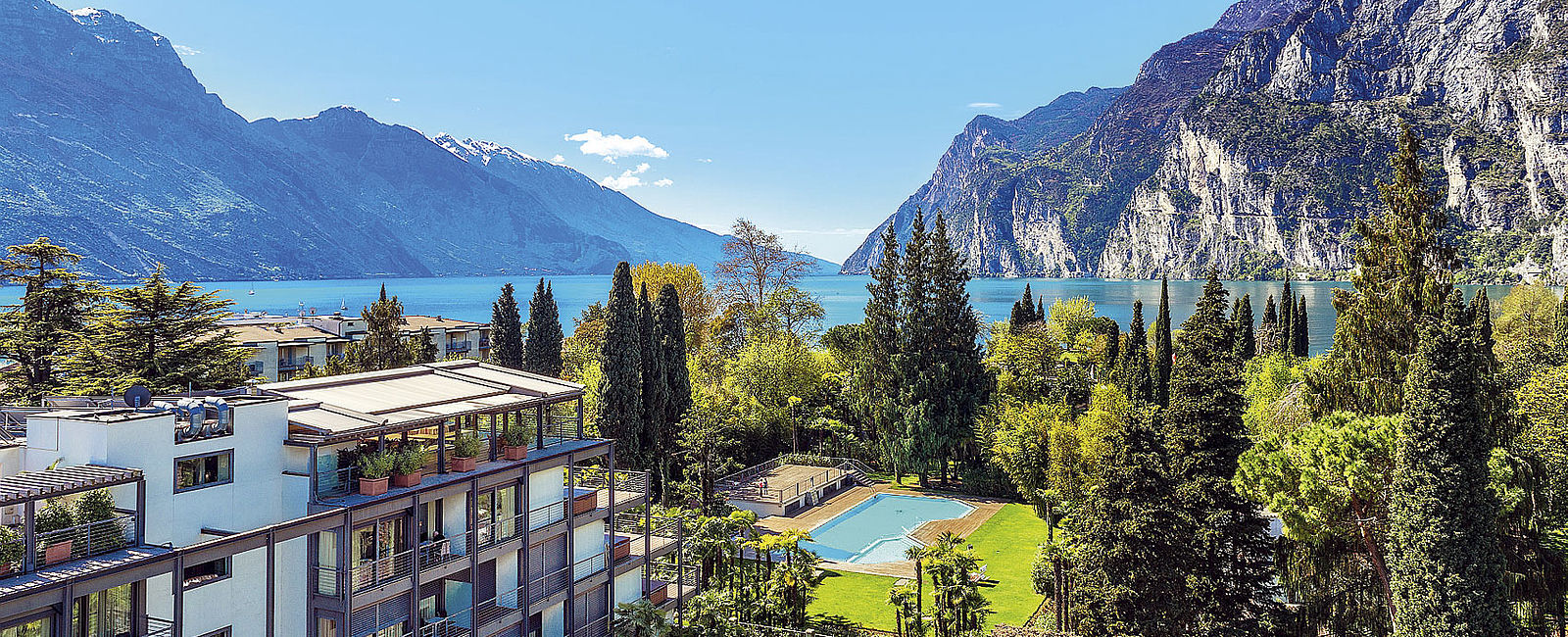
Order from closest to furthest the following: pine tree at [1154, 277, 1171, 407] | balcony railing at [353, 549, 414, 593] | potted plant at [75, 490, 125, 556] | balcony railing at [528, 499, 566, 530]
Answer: potted plant at [75, 490, 125, 556] < balcony railing at [353, 549, 414, 593] < balcony railing at [528, 499, 566, 530] < pine tree at [1154, 277, 1171, 407]

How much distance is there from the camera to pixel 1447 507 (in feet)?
51.6

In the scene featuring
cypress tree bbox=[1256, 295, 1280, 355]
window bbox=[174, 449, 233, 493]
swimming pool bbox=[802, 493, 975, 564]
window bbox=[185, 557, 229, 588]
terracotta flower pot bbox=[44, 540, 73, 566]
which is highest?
cypress tree bbox=[1256, 295, 1280, 355]

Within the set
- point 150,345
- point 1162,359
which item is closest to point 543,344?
point 150,345

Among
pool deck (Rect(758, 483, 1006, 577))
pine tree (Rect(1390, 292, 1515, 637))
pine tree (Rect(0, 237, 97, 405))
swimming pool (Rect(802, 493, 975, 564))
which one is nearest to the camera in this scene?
pine tree (Rect(1390, 292, 1515, 637))

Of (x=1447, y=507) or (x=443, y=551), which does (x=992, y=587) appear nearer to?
(x=1447, y=507)

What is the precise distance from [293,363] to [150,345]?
2710cm

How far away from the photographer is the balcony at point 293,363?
172 ft

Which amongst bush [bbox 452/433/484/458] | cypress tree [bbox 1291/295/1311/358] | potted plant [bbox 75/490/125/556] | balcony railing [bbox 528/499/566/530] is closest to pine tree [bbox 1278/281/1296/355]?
cypress tree [bbox 1291/295/1311/358]

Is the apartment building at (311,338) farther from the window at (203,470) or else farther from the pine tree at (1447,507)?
the pine tree at (1447,507)

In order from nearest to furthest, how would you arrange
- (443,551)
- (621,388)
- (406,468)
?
(406,468), (443,551), (621,388)

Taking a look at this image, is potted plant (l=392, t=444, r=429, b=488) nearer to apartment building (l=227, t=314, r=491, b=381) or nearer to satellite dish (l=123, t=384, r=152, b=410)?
satellite dish (l=123, t=384, r=152, b=410)

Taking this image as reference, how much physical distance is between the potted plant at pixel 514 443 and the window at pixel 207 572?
6.65 meters

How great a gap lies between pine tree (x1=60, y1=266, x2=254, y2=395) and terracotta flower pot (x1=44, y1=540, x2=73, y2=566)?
15.8m

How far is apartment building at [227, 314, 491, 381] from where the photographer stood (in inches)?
2015
